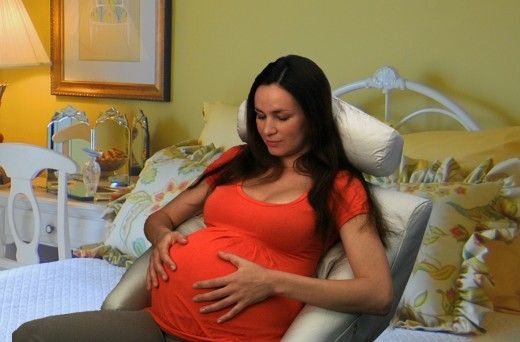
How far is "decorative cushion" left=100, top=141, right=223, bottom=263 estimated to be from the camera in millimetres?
2395

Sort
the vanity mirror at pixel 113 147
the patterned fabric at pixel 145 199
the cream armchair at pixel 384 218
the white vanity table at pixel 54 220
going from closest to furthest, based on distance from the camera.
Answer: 1. the cream armchair at pixel 384 218
2. the patterned fabric at pixel 145 199
3. the white vanity table at pixel 54 220
4. the vanity mirror at pixel 113 147

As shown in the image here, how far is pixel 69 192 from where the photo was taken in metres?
2.95

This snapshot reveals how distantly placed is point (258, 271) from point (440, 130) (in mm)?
1203

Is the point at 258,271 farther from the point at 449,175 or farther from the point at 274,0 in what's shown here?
the point at 274,0

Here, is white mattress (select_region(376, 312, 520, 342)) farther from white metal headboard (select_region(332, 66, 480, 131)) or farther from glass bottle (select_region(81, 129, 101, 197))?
glass bottle (select_region(81, 129, 101, 197))

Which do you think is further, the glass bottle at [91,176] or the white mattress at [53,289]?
the glass bottle at [91,176]

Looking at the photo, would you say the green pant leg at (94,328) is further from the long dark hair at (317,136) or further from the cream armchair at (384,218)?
the long dark hair at (317,136)

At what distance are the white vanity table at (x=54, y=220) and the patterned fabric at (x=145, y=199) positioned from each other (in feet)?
0.85

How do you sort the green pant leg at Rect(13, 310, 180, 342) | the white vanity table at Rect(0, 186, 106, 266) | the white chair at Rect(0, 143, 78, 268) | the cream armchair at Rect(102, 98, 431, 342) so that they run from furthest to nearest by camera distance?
the white vanity table at Rect(0, 186, 106, 266) < the white chair at Rect(0, 143, 78, 268) < the cream armchair at Rect(102, 98, 431, 342) < the green pant leg at Rect(13, 310, 180, 342)

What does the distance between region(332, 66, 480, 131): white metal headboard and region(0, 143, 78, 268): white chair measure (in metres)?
0.94

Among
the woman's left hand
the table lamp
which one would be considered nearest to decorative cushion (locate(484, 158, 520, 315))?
the woman's left hand

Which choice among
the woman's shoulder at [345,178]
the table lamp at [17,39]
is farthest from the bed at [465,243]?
the table lamp at [17,39]

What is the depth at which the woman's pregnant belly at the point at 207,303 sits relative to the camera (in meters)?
1.55

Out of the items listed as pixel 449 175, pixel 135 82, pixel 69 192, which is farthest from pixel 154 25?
pixel 449 175
